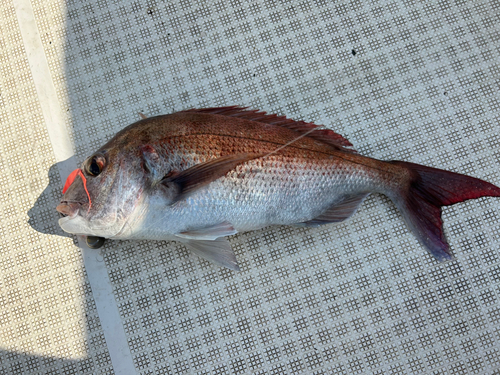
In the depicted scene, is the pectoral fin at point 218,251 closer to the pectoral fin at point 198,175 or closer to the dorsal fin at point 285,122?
the pectoral fin at point 198,175

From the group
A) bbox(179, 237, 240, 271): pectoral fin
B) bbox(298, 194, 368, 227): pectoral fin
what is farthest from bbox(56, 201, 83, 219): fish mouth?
bbox(298, 194, 368, 227): pectoral fin

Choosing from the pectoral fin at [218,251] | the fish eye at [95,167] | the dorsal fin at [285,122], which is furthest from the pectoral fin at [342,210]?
the fish eye at [95,167]

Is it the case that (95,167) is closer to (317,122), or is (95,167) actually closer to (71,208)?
(71,208)

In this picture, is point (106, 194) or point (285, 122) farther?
point (285, 122)

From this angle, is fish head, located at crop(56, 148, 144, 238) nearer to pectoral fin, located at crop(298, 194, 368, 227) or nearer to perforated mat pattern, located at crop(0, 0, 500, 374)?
perforated mat pattern, located at crop(0, 0, 500, 374)

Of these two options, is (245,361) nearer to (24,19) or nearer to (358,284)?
(358,284)

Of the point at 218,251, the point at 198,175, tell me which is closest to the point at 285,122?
the point at 198,175

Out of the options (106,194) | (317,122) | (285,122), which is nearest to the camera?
(106,194)
